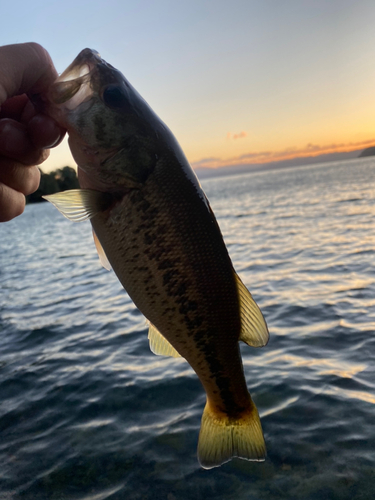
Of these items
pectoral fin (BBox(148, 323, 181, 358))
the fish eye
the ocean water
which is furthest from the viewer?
the ocean water

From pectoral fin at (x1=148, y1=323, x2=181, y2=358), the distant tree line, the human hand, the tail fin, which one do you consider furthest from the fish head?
the distant tree line

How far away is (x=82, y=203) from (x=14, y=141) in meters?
0.67

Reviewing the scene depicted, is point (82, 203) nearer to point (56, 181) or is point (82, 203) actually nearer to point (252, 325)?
point (252, 325)

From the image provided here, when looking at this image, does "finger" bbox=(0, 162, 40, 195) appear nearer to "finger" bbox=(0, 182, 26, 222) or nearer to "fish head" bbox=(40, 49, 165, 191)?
"finger" bbox=(0, 182, 26, 222)

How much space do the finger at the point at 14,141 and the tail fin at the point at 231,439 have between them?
6.83 ft

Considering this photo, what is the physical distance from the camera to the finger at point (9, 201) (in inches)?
111

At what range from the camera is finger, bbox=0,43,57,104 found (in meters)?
2.27

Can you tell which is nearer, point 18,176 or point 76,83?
point 76,83

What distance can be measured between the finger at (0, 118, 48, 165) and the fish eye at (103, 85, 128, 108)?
535 mm

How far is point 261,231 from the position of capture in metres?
24.6

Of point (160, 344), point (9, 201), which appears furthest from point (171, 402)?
point (9, 201)

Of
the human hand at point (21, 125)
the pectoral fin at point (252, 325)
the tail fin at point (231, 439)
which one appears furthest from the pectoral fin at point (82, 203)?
the tail fin at point (231, 439)

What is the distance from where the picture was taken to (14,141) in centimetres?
253

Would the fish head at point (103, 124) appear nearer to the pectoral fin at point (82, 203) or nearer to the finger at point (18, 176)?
the pectoral fin at point (82, 203)
